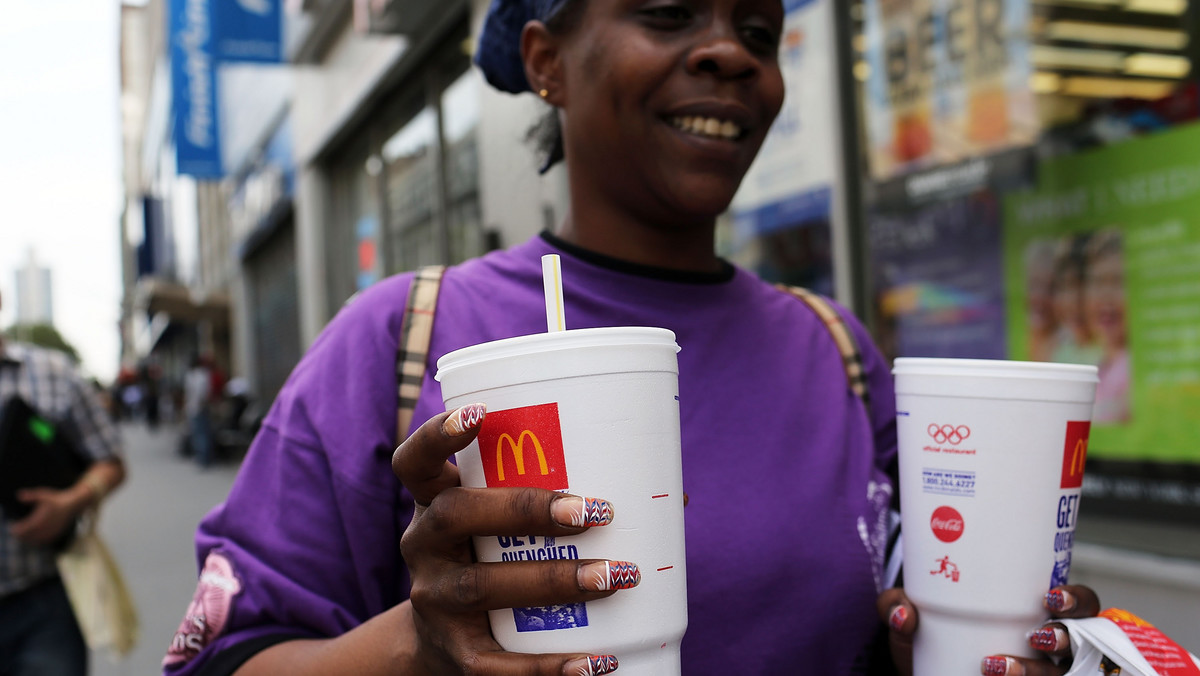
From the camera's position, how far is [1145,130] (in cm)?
346

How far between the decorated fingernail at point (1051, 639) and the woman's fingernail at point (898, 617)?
0.50 feet

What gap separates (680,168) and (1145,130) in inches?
114

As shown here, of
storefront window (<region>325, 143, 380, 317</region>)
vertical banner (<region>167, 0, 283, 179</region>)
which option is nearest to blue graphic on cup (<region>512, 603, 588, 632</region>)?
storefront window (<region>325, 143, 380, 317</region>)

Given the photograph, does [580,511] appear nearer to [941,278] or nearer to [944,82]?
[941,278]

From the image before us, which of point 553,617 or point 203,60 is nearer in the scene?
point 553,617

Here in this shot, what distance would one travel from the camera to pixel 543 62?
149 centimetres

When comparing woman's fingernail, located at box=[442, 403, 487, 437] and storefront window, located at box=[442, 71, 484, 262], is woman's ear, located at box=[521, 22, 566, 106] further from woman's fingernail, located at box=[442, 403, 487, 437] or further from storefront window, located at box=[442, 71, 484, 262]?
storefront window, located at box=[442, 71, 484, 262]

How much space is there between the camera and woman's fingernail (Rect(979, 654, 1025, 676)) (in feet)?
3.65

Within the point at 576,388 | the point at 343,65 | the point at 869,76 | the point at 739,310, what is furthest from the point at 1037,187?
the point at 343,65

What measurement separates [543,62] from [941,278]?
123 inches

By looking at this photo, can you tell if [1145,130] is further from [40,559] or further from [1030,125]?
[40,559]

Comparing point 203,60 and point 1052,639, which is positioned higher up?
point 203,60

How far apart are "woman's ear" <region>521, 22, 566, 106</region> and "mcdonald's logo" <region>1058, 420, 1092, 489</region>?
34.3 inches

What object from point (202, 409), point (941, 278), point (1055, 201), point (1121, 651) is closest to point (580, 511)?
point (1121, 651)
